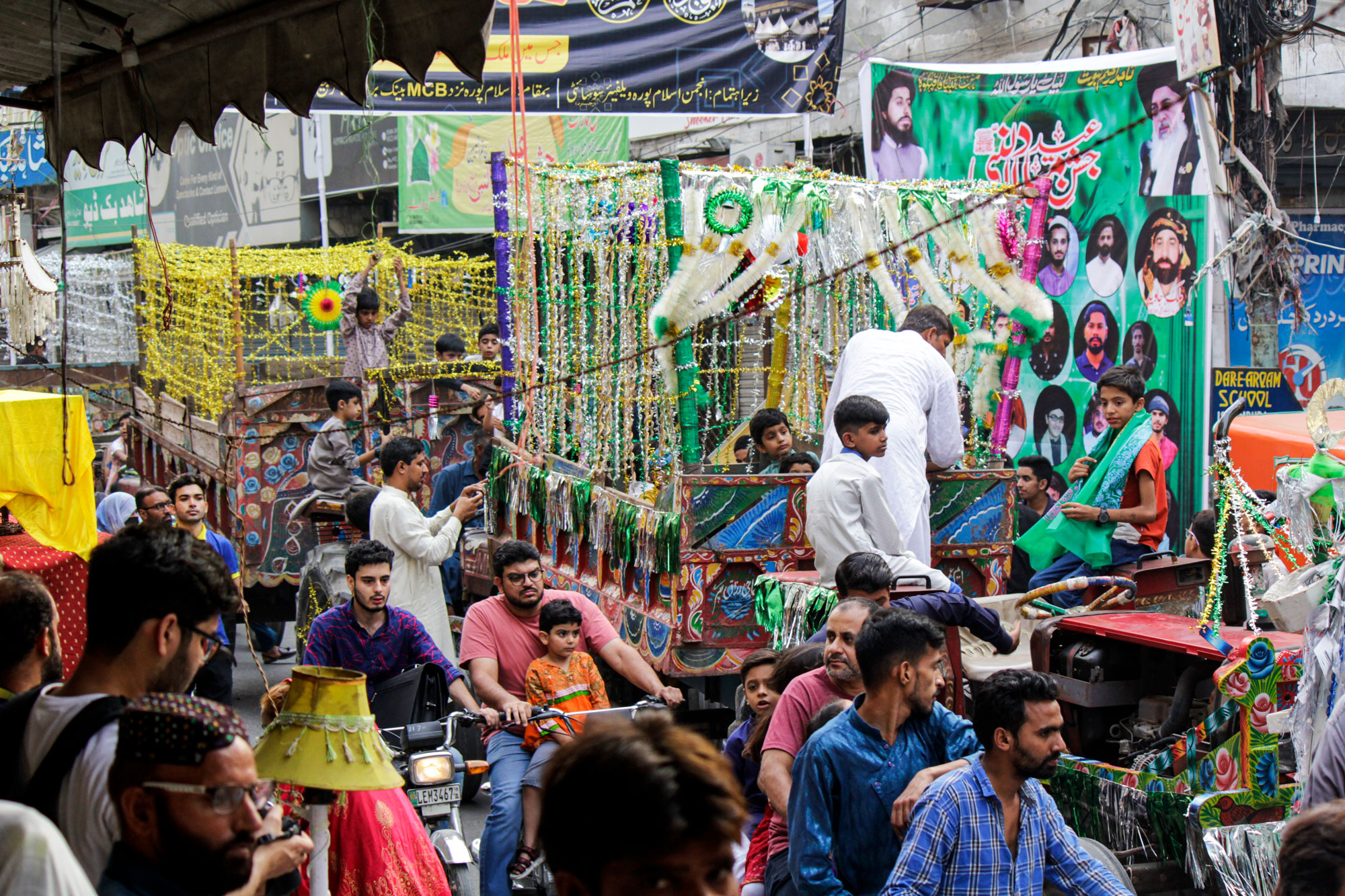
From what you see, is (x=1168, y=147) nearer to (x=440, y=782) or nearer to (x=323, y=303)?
(x=323, y=303)

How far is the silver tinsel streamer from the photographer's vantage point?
4336mm

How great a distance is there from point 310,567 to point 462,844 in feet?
13.3

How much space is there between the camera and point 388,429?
11.9 m

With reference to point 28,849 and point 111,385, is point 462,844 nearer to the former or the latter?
point 28,849

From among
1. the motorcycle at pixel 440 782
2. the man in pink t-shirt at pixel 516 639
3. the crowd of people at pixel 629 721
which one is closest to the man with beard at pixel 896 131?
the crowd of people at pixel 629 721

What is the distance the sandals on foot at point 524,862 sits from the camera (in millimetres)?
4613

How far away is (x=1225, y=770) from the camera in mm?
4574

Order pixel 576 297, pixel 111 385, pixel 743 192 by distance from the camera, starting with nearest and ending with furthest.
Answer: pixel 743 192 → pixel 576 297 → pixel 111 385

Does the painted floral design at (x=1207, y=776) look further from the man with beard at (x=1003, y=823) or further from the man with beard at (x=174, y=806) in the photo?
the man with beard at (x=174, y=806)

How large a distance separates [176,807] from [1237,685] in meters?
3.78

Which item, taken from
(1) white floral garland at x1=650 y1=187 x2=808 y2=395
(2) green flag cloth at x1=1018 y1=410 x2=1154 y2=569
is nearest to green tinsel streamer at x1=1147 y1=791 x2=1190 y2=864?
(2) green flag cloth at x1=1018 y1=410 x2=1154 y2=569

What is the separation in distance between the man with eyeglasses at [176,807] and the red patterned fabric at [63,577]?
4.55 meters

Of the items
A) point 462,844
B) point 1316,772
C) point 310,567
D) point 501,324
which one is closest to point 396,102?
point 501,324

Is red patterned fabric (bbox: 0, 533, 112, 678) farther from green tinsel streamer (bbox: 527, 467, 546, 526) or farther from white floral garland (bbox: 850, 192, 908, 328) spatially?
white floral garland (bbox: 850, 192, 908, 328)
